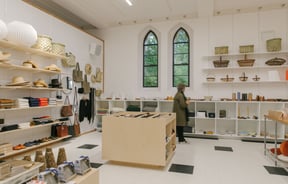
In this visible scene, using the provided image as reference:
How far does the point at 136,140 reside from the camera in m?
3.19

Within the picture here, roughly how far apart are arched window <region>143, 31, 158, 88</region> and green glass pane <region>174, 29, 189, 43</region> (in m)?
0.67

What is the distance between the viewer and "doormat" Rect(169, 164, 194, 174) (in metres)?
3.10

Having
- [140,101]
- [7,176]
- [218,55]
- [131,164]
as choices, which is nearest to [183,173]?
[131,164]

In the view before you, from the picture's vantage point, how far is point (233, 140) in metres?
5.25

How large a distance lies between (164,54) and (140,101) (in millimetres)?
1679

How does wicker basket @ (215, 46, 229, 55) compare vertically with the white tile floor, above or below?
above

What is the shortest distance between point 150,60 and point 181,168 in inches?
161

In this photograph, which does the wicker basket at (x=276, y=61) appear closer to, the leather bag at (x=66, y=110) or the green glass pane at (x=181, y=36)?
the green glass pane at (x=181, y=36)

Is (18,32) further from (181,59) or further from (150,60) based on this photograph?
(181,59)

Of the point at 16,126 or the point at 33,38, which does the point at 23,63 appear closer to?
the point at 33,38

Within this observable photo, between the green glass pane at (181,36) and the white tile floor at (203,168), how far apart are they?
10.8ft

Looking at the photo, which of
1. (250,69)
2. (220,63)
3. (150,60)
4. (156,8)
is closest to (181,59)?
(150,60)

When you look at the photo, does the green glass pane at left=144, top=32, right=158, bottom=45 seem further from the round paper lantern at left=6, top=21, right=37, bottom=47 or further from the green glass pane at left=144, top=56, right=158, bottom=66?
the round paper lantern at left=6, top=21, right=37, bottom=47

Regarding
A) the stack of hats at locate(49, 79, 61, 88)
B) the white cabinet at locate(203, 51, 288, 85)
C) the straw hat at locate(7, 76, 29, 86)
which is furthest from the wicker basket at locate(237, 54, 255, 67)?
the straw hat at locate(7, 76, 29, 86)
